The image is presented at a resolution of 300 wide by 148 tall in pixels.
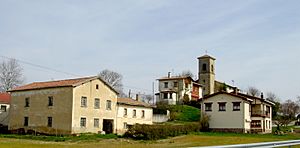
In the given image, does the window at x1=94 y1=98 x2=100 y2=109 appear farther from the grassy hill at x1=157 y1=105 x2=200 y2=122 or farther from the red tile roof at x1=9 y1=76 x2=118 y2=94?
the grassy hill at x1=157 y1=105 x2=200 y2=122

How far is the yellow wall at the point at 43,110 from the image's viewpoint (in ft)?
166

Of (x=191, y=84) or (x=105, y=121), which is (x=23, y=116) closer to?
(x=105, y=121)

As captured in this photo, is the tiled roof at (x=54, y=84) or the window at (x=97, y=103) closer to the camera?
the tiled roof at (x=54, y=84)

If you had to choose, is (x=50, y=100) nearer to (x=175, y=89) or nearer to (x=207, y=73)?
(x=175, y=89)

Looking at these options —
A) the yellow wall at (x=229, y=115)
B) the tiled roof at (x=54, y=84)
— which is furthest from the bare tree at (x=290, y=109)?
the tiled roof at (x=54, y=84)

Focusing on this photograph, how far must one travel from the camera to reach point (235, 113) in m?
62.5

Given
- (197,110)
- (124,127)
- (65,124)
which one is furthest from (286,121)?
(65,124)

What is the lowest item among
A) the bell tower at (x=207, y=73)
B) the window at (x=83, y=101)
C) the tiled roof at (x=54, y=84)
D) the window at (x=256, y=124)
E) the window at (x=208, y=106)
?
the window at (x=256, y=124)

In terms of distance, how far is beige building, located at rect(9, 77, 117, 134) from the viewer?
5066 centimetres

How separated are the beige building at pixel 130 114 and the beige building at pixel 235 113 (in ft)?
30.4

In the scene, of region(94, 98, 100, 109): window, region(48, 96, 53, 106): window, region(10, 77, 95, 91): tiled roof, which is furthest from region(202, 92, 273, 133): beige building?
region(48, 96, 53, 106): window

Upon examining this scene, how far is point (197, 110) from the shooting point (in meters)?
78.8

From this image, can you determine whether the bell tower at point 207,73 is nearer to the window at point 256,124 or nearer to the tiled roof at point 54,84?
the window at point 256,124

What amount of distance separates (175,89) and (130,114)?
26.1 m
